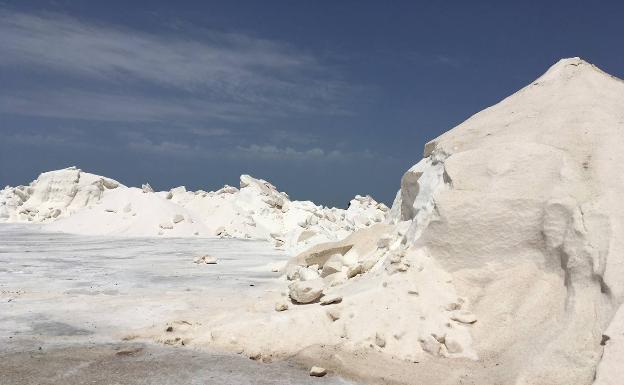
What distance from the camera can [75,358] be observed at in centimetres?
625

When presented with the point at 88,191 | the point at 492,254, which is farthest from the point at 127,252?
the point at 88,191

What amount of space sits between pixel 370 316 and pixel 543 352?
6.92 ft

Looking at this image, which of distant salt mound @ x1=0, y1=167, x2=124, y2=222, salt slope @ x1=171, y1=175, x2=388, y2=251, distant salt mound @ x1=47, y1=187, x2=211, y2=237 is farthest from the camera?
distant salt mound @ x1=0, y1=167, x2=124, y2=222

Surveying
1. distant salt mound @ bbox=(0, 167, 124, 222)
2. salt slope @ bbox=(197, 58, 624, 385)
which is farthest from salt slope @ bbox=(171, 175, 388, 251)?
salt slope @ bbox=(197, 58, 624, 385)

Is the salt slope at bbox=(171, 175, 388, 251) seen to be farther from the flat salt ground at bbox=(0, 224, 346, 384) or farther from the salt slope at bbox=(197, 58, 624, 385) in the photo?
the salt slope at bbox=(197, 58, 624, 385)

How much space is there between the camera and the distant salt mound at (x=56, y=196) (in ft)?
116

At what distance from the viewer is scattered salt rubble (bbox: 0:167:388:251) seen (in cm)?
2608

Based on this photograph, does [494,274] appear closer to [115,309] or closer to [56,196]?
[115,309]

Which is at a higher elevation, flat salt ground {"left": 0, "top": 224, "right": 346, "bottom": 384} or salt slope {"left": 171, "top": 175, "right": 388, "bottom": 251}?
salt slope {"left": 171, "top": 175, "right": 388, "bottom": 251}

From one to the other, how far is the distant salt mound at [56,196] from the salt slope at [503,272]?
29725mm

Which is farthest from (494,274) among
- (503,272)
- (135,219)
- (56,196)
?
(56,196)

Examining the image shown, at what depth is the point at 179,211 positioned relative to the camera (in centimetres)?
2777

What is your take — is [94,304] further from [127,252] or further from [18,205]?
[18,205]

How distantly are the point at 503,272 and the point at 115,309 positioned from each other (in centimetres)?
572
